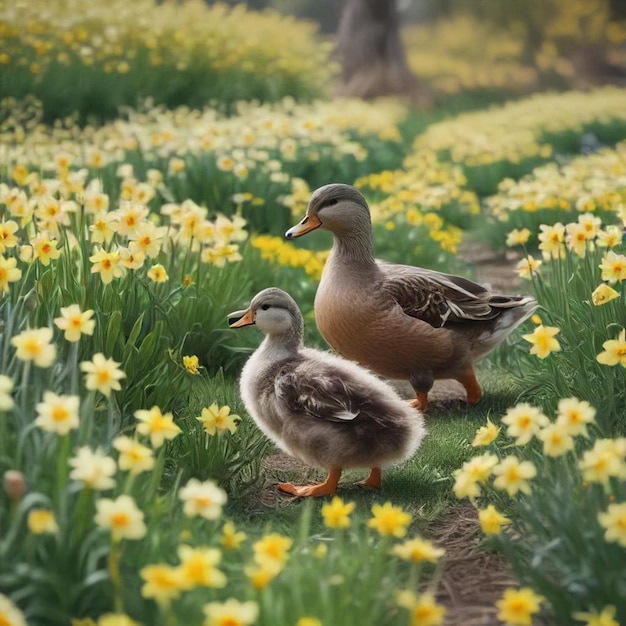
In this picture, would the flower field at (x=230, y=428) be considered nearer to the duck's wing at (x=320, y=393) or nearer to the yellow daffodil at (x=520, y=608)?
the yellow daffodil at (x=520, y=608)

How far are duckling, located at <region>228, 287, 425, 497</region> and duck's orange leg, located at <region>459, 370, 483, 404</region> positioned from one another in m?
0.97

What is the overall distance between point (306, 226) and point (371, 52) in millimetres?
15031

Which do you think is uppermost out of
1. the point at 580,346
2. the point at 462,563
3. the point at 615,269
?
the point at 615,269

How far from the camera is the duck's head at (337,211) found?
372cm

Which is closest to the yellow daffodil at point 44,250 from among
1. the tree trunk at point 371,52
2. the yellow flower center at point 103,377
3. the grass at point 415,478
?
the yellow flower center at point 103,377

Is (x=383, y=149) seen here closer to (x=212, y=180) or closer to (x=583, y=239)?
(x=212, y=180)

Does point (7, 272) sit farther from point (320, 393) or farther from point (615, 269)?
point (615, 269)

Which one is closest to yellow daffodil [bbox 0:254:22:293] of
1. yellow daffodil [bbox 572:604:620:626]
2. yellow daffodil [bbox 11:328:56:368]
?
yellow daffodil [bbox 11:328:56:368]

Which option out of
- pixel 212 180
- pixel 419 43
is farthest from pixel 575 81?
pixel 212 180

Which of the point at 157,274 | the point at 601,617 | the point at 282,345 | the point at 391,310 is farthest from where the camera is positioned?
the point at 391,310

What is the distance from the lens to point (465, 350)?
3836 mm

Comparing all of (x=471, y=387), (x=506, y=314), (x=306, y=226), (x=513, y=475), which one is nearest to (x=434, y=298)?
(x=506, y=314)

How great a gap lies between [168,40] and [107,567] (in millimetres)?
10864

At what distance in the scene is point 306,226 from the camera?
3695 mm
